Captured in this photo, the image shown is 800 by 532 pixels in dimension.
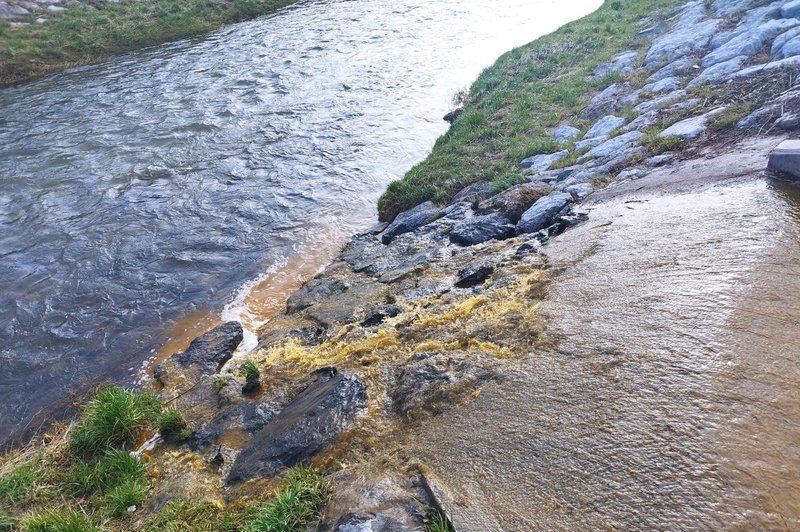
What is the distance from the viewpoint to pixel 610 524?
416cm

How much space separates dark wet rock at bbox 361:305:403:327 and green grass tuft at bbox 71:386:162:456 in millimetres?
3264

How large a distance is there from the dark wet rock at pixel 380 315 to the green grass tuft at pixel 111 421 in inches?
128

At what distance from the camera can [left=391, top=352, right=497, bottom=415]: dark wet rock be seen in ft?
19.9

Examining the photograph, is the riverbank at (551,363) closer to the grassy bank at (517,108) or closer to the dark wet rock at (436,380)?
the dark wet rock at (436,380)

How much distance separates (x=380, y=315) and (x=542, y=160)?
6.54 meters

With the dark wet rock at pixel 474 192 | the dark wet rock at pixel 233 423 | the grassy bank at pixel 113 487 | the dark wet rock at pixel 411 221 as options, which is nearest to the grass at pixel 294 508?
the grassy bank at pixel 113 487

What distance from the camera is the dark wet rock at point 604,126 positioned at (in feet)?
42.2

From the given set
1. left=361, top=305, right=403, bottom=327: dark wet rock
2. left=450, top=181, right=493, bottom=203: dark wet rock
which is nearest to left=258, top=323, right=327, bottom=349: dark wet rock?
left=361, top=305, right=403, bottom=327: dark wet rock

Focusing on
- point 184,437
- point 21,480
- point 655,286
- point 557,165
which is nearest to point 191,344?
point 184,437

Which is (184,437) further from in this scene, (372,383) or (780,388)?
(780,388)

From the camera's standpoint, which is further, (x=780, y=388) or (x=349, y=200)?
(x=349, y=200)

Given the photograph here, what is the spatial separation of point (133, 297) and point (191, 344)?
2.41 metres

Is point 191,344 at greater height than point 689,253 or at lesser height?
lesser

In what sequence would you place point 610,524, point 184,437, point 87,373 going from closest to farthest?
point 610,524 < point 184,437 < point 87,373
